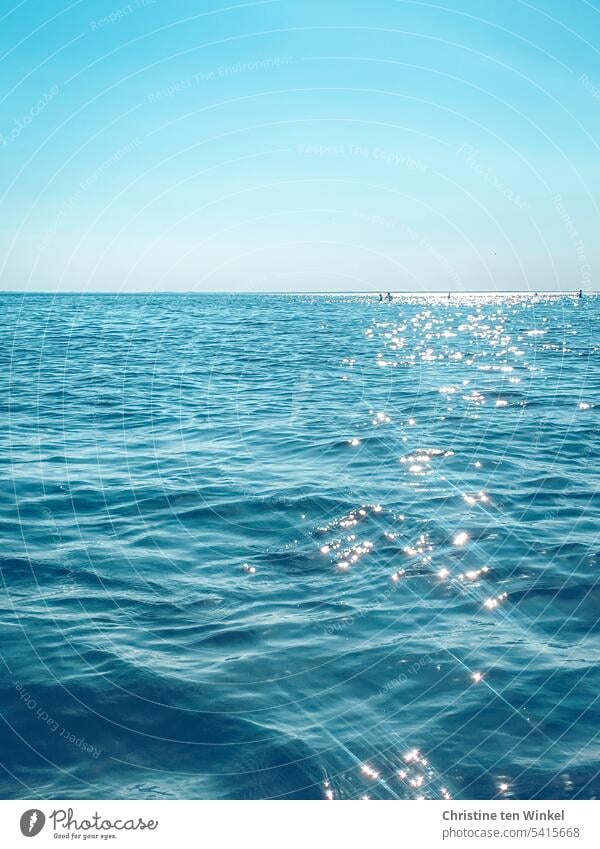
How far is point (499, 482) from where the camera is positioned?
43.9 ft

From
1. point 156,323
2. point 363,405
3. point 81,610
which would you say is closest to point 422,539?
point 81,610

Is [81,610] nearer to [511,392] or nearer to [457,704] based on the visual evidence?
[457,704]

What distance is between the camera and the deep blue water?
19.4ft

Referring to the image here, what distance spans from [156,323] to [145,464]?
49.4 m

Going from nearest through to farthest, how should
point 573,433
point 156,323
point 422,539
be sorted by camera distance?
point 422,539
point 573,433
point 156,323

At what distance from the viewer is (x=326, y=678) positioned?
7043 mm

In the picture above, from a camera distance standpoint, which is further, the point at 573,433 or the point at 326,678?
the point at 573,433

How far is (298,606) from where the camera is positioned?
332 inches

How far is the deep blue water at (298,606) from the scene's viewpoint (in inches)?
232

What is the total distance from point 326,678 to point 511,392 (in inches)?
750

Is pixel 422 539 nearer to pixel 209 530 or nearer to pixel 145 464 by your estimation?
pixel 209 530

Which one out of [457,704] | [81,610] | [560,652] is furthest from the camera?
[81,610]
